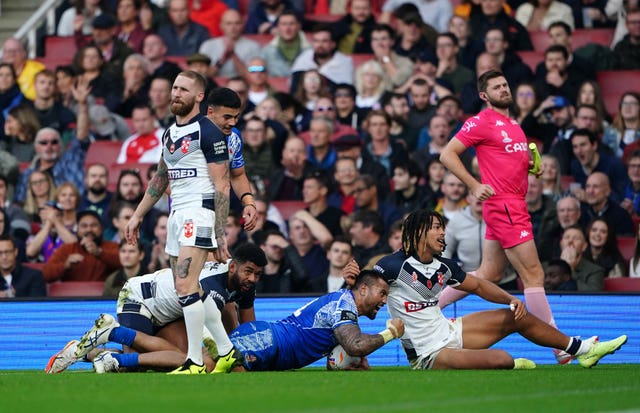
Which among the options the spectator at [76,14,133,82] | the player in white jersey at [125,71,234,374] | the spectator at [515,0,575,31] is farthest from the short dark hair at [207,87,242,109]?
the spectator at [515,0,575,31]

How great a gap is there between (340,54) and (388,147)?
7.45 ft

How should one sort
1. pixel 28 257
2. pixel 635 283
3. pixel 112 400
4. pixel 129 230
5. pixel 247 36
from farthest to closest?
pixel 247 36
pixel 28 257
pixel 635 283
pixel 129 230
pixel 112 400

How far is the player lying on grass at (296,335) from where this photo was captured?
1005cm

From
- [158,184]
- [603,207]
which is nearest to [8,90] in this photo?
[603,207]

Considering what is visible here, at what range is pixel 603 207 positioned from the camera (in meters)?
14.2

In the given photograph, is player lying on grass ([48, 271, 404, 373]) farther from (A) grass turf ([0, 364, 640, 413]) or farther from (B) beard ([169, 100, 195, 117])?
(B) beard ([169, 100, 195, 117])

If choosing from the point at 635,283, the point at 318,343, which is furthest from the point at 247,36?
the point at 318,343

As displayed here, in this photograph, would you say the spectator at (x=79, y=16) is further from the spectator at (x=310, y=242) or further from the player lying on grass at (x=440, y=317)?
the player lying on grass at (x=440, y=317)

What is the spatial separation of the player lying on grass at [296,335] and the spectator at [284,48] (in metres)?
7.95

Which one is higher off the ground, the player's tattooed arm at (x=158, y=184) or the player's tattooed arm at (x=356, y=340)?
the player's tattooed arm at (x=158, y=184)

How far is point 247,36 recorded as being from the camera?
18.5 m

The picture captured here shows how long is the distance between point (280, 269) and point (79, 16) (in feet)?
23.6

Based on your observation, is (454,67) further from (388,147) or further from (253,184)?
(253,184)

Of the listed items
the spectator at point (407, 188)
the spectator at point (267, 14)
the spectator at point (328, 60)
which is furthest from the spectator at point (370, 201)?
the spectator at point (267, 14)
